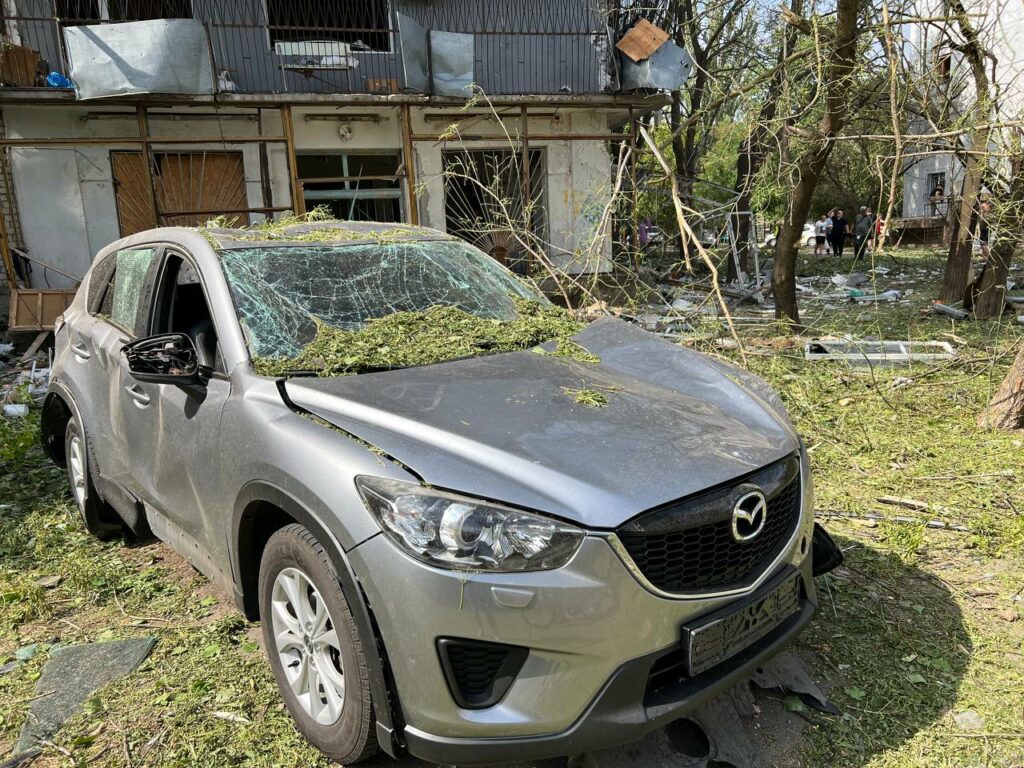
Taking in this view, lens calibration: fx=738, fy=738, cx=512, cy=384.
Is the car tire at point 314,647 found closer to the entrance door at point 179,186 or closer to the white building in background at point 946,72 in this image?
the white building in background at point 946,72

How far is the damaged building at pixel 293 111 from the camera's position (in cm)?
1061

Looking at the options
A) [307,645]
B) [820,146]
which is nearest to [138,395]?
[307,645]

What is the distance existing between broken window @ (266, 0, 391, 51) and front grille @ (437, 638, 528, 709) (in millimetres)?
12467

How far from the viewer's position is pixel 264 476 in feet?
7.91

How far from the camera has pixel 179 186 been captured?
12234 mm

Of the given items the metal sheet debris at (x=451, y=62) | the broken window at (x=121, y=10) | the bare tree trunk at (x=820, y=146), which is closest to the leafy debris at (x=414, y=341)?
the bare tree trunk at (x=820, y=146)

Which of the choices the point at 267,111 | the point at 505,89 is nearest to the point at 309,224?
the point at 267,111

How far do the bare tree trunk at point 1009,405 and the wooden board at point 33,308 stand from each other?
10996 millimetres

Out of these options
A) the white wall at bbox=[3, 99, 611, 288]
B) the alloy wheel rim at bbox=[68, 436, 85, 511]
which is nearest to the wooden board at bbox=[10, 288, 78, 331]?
Answer: the white wall at bbox=[3, 99, 611, 288]

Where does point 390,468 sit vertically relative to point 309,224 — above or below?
below

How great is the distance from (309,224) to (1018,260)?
19245 mm

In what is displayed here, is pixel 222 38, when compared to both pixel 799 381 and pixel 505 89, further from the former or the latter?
pixel 799 381

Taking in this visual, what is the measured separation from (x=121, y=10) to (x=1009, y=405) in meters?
13.2

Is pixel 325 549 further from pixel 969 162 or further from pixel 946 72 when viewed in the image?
pixel 946 72
